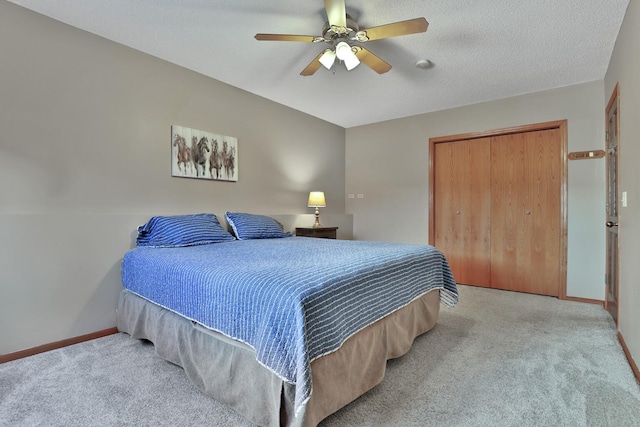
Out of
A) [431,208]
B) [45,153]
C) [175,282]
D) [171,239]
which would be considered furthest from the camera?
[431,208]

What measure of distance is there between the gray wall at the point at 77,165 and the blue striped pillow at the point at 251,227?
0.81ft

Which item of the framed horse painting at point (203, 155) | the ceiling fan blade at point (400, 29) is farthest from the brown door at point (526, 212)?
the framed horse painting at point (203, 155)

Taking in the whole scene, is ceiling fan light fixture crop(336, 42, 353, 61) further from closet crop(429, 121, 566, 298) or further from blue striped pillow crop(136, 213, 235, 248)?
closet crop(429, 121, 566, 298)

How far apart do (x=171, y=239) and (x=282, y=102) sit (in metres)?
2.37

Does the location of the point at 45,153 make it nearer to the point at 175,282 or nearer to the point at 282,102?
the point at 175,282

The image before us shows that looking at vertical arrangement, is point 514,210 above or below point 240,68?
below

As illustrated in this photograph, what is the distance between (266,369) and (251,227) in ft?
6.59

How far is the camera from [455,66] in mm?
3080

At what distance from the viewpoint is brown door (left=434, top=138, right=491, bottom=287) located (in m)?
4.12

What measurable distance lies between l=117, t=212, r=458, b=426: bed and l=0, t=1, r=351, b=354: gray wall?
1.08 ft

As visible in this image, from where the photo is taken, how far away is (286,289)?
4.47ft

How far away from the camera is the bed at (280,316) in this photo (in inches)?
51.8

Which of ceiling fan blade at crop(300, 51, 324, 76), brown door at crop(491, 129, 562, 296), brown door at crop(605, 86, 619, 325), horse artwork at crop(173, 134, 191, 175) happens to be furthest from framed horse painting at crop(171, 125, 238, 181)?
brown door at crop(605, 86, 619, 325)

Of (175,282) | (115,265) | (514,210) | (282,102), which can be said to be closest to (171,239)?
(115,265)
